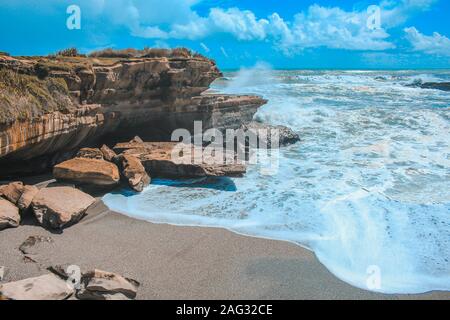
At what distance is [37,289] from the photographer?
4062 millimetres

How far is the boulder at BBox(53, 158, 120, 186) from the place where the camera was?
282 inches

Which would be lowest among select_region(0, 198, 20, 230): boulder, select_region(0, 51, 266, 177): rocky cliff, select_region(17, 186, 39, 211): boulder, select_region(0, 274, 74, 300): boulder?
select_region(0, 274, 74, 300): boulder

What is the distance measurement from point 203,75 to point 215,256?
7022 millimetres

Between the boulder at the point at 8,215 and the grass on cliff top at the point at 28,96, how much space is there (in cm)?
130

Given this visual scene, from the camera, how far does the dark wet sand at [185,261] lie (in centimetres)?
454

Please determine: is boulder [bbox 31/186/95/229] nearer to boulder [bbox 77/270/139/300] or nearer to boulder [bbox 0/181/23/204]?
boulder [bbox 0/181/23/204]

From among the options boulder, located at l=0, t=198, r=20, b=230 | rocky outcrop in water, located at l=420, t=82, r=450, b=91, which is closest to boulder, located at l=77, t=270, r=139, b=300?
boulder, located at l=0, t=198, r=20, b=230

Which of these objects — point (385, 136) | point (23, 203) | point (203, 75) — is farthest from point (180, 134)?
point (385, 136)

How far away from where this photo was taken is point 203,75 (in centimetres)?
1123

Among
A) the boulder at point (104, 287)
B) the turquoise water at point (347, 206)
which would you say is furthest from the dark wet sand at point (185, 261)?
the turquoise water at point (347, 206)

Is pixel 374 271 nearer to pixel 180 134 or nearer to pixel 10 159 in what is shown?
pixel 10 159

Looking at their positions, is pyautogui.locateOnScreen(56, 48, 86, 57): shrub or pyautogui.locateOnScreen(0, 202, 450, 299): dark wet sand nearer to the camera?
pyautogui.locateOnScreen(0, 202, 450, 299): dark wet sand

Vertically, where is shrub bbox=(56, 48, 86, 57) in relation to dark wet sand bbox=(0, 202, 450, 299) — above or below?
above

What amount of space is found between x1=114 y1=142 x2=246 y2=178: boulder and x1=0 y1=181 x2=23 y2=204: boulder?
106 inches
